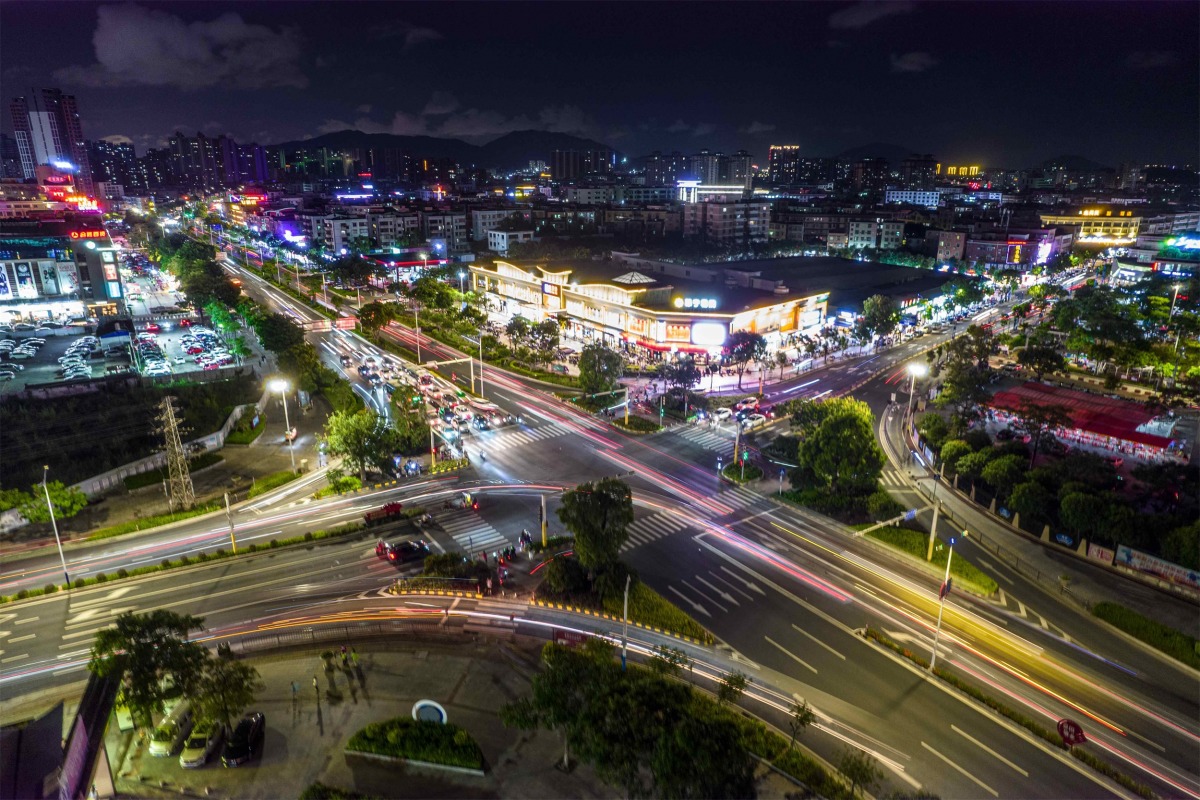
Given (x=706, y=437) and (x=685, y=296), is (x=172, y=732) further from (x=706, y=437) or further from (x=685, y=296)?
(x=685, y=296)

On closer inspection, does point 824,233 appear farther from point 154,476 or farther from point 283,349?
point 154,476

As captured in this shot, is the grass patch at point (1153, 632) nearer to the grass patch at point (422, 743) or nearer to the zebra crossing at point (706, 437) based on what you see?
the zebra crossing at point (706, 437)

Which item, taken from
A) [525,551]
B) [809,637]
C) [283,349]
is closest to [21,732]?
[525,551]

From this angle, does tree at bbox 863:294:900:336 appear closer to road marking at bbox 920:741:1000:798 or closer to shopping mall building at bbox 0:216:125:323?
road marking at bbox 920:741:1000:798

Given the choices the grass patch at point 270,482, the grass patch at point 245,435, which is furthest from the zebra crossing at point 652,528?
the grass patch at point 245,435

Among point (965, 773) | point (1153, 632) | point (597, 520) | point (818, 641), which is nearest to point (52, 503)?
point (597, 520)

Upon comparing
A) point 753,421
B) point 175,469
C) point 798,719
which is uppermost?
point 175,469

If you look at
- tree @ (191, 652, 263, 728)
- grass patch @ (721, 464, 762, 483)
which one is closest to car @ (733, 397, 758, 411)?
grass patch @ (721, 464, 762, 483)
